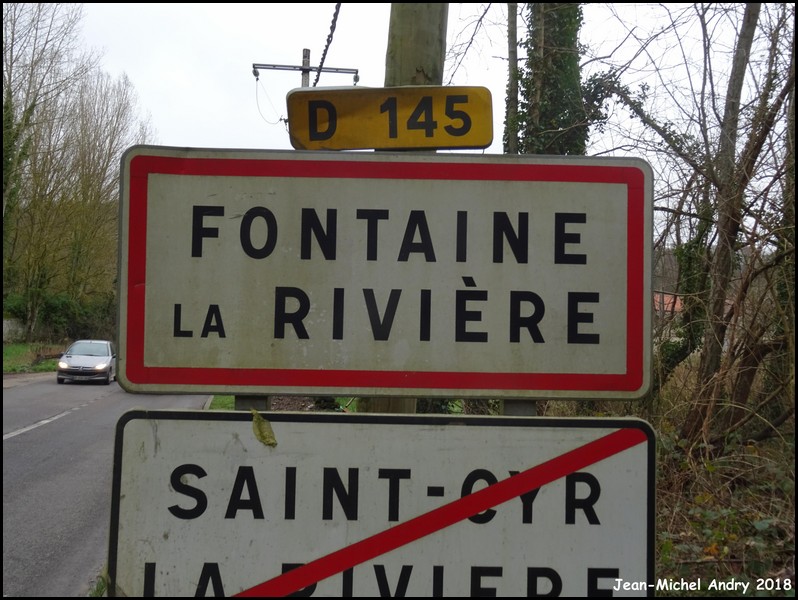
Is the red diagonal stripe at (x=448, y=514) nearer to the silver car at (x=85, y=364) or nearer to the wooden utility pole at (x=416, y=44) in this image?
the wooden utility pole at (x=416, y=44)

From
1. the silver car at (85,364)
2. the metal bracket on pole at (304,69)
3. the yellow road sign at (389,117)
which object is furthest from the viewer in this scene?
the silver car at (85,364)

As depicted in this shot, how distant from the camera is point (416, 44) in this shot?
8.05 ft

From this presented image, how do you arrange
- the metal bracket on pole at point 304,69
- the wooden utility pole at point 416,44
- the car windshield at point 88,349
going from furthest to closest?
the car windshield at point 88,349, the metal bracket on pole at point 304,69, the wooden utility pole at point 416,44

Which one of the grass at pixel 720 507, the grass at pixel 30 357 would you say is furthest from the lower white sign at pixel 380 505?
the grass at pixel 30 357

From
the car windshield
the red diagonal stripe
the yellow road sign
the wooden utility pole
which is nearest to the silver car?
the car windshield

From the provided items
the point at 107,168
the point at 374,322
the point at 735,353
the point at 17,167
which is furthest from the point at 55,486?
the point at 107,168

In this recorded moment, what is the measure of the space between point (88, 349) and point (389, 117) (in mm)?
25089

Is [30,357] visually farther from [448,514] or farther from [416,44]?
[448,514]

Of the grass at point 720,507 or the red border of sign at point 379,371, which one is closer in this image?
the red border of sign at point 379,371

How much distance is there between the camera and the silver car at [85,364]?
23094mm

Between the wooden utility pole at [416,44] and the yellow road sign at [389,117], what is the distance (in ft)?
1.54

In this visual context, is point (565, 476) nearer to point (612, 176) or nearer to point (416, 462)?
point (416, 462)

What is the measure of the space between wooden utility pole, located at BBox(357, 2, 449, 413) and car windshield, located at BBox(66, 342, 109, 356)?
2421cm

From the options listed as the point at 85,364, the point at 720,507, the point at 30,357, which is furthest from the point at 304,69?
the point at 30,357
